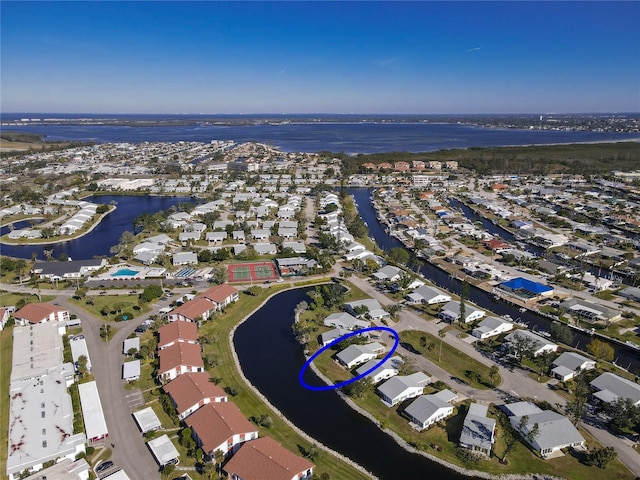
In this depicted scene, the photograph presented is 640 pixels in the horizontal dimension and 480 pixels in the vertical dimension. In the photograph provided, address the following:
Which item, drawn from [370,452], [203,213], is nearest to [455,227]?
[203,213]

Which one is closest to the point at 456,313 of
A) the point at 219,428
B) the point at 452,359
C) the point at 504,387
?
the point at 452,359

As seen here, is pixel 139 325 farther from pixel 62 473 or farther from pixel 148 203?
pixel 148 203

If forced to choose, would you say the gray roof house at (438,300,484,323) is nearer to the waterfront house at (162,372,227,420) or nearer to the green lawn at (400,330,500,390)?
the green lawn at (400,330,500,390)

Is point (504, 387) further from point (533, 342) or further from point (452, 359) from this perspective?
point (533, 342)

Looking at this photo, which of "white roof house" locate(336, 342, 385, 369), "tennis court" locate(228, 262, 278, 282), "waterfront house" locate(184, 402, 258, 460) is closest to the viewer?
"waterfront house" locate(184, 402, 258, 460)

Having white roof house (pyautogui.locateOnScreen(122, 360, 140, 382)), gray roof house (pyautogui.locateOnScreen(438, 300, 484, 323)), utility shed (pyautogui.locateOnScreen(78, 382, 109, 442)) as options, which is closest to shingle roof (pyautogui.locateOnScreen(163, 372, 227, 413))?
white roof house (pyautogui.locateOnScreen(122, 360, 140, 382))

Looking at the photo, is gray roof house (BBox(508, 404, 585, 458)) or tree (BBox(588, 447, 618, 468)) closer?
tree (BBox(588, 447, 618, 468))
